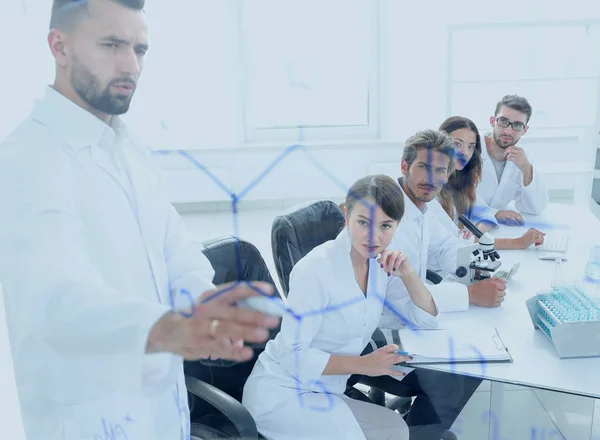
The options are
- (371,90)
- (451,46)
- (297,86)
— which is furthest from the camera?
(451,46)

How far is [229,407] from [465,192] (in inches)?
47.3

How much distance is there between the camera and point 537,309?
3.54 ft

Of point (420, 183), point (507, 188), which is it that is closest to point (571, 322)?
point (420, 183)

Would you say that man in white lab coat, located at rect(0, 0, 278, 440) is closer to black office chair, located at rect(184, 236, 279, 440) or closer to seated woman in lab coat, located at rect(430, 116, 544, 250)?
black office chair, located at rect(184, 236, 279, 440)

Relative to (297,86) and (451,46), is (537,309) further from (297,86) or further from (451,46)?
(451,46)

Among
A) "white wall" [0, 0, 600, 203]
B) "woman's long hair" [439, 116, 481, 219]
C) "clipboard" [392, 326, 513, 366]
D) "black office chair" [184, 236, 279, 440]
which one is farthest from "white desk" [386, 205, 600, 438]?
"white wall" [0, 0, 600, 203]

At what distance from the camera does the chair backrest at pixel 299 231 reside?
4.28ft

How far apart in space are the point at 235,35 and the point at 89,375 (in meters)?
0.84

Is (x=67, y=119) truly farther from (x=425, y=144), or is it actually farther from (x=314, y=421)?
(x=425, y=144)

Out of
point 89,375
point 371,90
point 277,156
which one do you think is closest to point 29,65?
point 89,375

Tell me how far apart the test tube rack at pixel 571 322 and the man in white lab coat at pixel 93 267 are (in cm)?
69

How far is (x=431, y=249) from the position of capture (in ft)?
5.08

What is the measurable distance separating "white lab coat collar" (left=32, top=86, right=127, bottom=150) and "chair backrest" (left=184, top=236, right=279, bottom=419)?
1.75ft

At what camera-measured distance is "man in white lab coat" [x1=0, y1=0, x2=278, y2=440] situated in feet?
1.52
